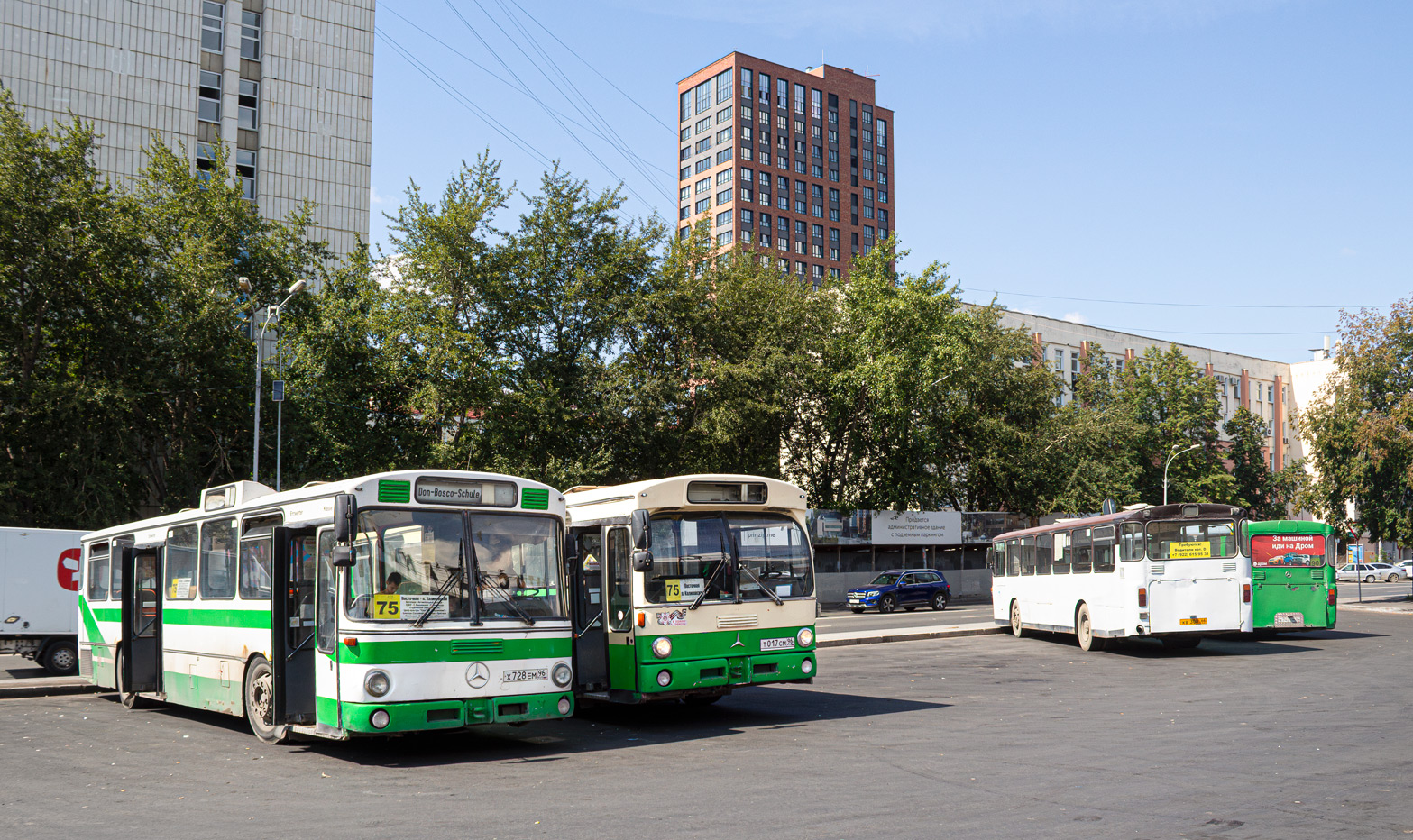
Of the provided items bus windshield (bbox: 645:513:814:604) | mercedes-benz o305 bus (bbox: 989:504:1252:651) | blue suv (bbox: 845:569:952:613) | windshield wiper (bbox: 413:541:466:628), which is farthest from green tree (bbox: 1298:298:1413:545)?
windshield wiper (bbox: 413:541:466:628)

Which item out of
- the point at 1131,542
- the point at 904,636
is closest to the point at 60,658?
the point at 904,636

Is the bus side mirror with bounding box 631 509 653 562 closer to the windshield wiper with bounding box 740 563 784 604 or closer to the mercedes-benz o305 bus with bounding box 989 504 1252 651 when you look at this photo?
the windshield wiper with bounding box 740 563 784 604

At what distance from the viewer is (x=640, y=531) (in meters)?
12.1

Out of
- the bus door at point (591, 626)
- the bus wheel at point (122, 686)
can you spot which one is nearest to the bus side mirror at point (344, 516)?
the bus door at point (591, 626)

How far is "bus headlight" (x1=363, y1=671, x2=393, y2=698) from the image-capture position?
33.6 feet

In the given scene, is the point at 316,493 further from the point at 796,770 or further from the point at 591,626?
the point at 796,770

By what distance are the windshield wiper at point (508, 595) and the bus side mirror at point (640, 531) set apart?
58.1 inches

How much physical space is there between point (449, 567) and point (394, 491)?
2.97 feet

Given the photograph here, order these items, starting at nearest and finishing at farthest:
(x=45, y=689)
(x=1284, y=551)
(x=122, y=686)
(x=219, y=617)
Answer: (x=219, y=617)
(x=122, y=686)
(x=45, y=689)
(x=1284, y=551)

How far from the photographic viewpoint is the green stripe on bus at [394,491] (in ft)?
34.9

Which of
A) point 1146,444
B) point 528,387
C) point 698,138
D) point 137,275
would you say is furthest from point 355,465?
point 698,138

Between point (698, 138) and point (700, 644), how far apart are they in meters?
116

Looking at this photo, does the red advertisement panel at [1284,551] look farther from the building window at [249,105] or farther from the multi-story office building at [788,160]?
the multi-story office building at [788,160]

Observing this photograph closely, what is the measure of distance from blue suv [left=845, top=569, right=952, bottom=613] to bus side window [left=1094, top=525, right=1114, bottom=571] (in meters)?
19.7
